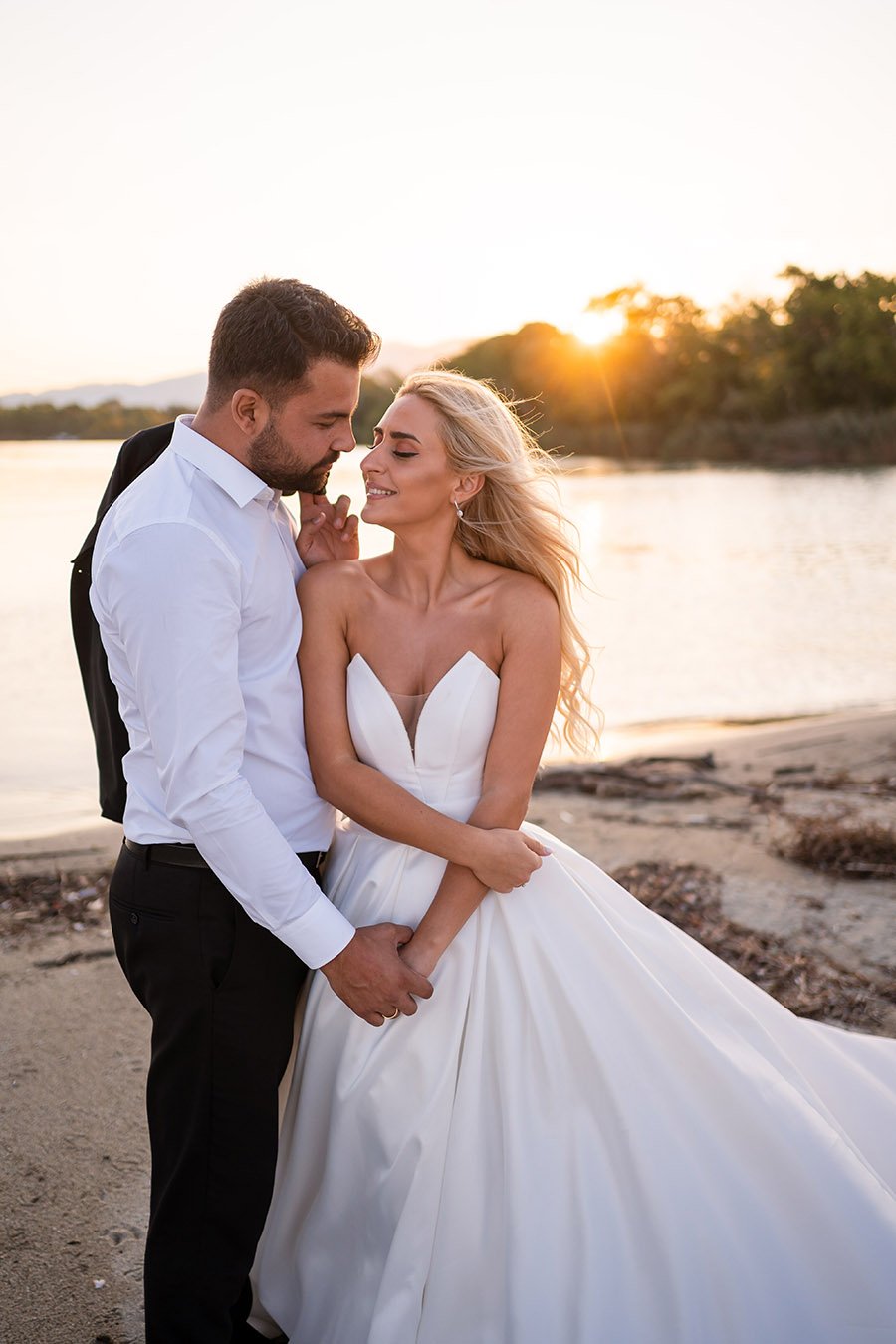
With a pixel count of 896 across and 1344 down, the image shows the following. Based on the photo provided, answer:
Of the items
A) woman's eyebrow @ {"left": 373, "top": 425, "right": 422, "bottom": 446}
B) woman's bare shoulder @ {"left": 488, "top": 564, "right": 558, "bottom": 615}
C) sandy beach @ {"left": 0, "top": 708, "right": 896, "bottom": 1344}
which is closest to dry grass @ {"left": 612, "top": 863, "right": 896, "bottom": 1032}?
sandy beach @ {"left": 0, "top": 708, "right": 896, "bottom": 1344}

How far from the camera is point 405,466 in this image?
277cm

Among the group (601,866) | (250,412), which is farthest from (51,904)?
(250,412)

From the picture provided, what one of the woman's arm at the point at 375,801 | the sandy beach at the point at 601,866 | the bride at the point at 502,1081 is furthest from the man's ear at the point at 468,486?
the sandy beach at the point at 601,866

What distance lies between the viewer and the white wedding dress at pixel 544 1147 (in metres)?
2.36

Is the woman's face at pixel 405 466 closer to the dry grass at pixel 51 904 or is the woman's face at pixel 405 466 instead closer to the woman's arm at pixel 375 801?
the woman's arm at pixel 375 801

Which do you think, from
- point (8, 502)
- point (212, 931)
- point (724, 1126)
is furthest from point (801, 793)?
point (8, 502)

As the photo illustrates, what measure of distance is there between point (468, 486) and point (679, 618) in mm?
15087

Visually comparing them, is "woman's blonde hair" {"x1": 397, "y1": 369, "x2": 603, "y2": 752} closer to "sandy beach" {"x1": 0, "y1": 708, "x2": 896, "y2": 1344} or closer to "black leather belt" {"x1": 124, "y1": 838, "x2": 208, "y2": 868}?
"black leather belt" {"x1": 124, "y1": 838, "x2": 208, "y2": 868}

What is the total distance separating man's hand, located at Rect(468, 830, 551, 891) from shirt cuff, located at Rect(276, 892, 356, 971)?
344 mm

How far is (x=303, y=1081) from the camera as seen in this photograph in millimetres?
2654

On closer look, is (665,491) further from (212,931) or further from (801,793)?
(212,931)

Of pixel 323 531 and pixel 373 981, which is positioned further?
pixel 323 531

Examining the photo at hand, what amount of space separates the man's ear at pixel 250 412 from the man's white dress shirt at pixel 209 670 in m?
0.08

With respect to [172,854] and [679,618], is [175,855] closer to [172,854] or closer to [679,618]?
[172,854]
